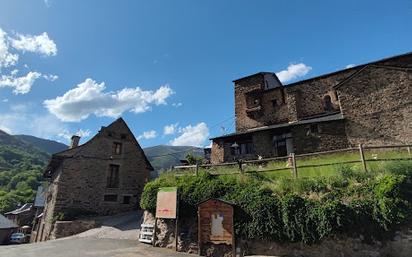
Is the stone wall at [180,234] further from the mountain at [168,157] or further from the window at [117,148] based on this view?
the window at [117,148]

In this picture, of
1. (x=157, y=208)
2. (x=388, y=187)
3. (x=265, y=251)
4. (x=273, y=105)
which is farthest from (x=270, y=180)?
(x=273, y=105)

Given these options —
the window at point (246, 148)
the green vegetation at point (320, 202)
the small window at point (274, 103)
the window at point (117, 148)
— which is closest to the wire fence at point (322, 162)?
the green vegetation at point (320, 202)

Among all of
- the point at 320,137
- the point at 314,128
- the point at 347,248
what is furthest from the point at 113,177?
the point at 347,248

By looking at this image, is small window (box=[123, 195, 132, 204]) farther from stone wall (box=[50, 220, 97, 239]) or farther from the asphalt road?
the asphalt road

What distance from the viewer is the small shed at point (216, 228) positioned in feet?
36.7

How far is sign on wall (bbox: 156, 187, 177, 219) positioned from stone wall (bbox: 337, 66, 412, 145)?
12.0 meters

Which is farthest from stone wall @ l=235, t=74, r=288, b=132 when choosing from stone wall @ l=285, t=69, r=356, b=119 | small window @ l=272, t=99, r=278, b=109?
stone wall @ l=285, t=69, r=356, b=119

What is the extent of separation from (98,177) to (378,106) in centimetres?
2221

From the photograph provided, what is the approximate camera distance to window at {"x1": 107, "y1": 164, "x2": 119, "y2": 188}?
24234 millimetres

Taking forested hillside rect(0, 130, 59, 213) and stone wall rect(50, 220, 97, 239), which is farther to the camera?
forested hillside rect(0, 130, 59, 213)

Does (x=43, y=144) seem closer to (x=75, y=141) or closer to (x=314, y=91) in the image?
(x=75, y=141)

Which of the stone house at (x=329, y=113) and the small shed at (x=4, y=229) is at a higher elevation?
the stone house at (x=329, y=113)

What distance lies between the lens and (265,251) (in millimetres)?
10406

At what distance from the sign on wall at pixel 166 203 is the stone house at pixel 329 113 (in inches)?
326
